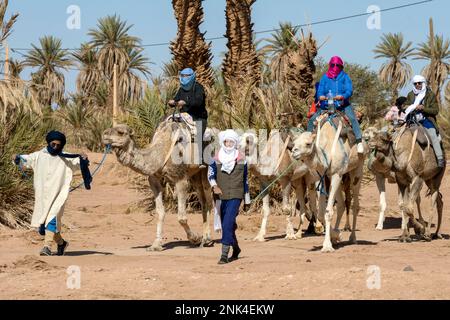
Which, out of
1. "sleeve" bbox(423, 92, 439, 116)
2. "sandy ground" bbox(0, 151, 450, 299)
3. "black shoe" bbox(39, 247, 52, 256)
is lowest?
"sandy ground" bbox(0, 151, 450, 299)

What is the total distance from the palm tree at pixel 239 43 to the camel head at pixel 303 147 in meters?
11.6

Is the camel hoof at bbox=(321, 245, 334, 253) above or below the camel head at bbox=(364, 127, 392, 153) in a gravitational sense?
below

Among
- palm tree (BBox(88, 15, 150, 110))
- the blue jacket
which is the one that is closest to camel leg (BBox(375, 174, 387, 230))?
the blue jacket

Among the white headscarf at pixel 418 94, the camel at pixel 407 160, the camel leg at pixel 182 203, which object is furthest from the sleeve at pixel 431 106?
the camel leg at pixel 182 203

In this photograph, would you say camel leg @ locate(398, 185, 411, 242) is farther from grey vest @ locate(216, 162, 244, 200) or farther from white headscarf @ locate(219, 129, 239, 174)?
white headscarf @ locate(219, 129, 239, 174)

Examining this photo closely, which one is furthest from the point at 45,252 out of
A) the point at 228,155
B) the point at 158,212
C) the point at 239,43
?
the point at 239,43

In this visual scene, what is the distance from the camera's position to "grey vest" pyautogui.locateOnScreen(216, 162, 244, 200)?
12.6 m

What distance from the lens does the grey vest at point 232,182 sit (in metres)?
12.6

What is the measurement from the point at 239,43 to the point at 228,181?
44.4 feet

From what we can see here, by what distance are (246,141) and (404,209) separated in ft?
9.19

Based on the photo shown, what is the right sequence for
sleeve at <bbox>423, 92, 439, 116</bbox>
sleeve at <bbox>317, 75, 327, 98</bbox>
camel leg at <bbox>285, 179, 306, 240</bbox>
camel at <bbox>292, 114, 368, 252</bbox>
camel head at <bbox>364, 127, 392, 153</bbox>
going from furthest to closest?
1. camel leg at <bbox>285, 179, 306, 240</bbox>
2. sleeve at <bbox>423, 92, 439, 116</bbox>
3. camel head at <bbox>364, 127, 392, 153</bbox>
4. sleeve at <bbox>317, 75, 327, 98</bbox>
5. camel at <bbox>292, 114, 368, 252</bbox>

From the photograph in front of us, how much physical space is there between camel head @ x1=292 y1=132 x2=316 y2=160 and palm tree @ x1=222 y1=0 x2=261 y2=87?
458 inches

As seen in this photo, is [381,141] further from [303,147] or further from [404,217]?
[303,147]

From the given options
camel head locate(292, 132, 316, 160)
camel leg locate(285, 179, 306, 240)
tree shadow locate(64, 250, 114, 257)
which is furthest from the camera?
camel leg locate(285, 179, 306, 240)
